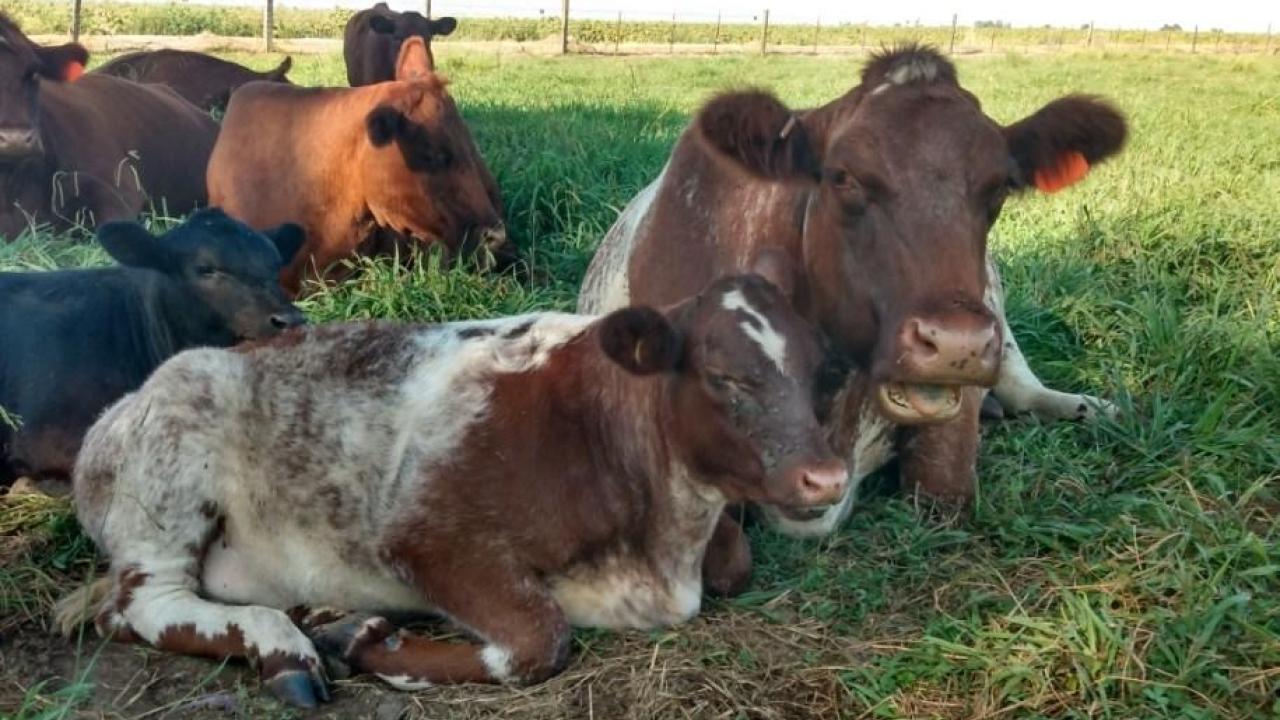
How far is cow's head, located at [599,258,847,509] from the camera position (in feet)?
13.0

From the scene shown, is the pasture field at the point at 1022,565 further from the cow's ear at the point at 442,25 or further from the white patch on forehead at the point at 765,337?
the cow's ear at the point at 442,25

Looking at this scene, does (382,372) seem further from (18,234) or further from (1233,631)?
(18,234)

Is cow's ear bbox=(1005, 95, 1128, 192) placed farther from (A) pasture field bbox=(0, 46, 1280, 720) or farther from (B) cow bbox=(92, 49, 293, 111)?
(B) cow bbox=(92, 49, 293, 111)

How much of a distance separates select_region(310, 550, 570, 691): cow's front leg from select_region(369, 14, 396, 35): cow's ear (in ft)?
38.8

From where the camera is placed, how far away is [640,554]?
446 cm

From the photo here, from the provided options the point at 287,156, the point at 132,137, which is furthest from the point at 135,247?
the point at 132,137

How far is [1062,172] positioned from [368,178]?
16.3 ft

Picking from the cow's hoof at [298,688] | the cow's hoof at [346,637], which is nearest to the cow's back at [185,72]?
the cow's hoof at [346,637]

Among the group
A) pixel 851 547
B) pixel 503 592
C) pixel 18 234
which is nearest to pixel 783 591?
pixel 851 547

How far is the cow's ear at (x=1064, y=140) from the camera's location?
489cm

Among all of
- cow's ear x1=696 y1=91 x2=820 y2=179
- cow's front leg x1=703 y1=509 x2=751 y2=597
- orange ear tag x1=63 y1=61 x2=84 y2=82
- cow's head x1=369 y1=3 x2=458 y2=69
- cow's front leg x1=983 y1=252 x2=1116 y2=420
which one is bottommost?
cow's front leg x1=703 y1=509 x2=751 y2=597

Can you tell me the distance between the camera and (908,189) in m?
4.43

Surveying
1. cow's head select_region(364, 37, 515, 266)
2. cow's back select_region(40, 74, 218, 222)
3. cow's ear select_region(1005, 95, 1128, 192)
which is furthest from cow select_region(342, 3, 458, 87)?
cow's ear select_region(1005, 95, 1128, 192)

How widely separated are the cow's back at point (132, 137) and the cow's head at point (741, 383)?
21.4 feet
